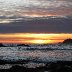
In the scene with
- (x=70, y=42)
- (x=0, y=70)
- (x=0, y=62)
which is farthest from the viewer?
(x=70, y=42)

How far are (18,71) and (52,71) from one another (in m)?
3.51

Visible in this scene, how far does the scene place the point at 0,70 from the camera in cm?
3631

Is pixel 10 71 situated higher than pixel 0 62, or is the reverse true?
pixel 10 71

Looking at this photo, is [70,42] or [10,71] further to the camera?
[70,42]

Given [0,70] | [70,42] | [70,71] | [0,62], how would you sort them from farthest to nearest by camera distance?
[70,42]
[0,62]
[0,70]
[70,71]

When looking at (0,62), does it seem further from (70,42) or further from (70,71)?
(70,42)

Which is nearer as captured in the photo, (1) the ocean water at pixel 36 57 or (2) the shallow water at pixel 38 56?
(1) the ocean water at pixel 36 57

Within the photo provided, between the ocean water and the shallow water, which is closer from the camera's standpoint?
the ocean water

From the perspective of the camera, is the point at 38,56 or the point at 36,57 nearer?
the point at 36,57

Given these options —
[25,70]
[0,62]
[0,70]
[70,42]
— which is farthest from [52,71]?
[70,42]

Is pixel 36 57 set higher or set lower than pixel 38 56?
higher

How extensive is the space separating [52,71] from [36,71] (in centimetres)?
219

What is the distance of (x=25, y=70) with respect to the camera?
35906 mm

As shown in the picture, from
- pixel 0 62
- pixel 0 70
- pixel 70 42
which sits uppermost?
pixel 0 70
